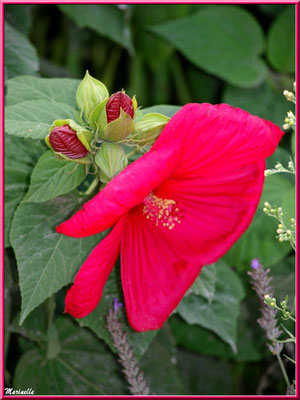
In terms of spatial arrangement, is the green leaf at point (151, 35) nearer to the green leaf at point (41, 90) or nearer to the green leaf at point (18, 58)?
the green leaf at point (18, 58)

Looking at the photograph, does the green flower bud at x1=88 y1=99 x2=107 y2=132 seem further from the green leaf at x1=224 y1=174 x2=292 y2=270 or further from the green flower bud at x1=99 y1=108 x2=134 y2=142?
the green leaf at x1=224 y1=174 x2=292 y2=270

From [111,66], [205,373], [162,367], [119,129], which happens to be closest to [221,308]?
[162,367]

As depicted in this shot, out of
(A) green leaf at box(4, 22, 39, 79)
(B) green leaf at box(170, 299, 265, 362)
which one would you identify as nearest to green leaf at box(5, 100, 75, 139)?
(A) green leaf at box(4, 22, 39, 79)

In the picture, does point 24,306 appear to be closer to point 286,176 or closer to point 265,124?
point 265,124

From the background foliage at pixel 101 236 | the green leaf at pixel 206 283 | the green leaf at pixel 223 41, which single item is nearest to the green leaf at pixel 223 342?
the background foliage at pixel 101 236

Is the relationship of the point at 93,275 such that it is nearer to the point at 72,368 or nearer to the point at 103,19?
the point at 72,368

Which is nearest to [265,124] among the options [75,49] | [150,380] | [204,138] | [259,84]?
[204,138]
